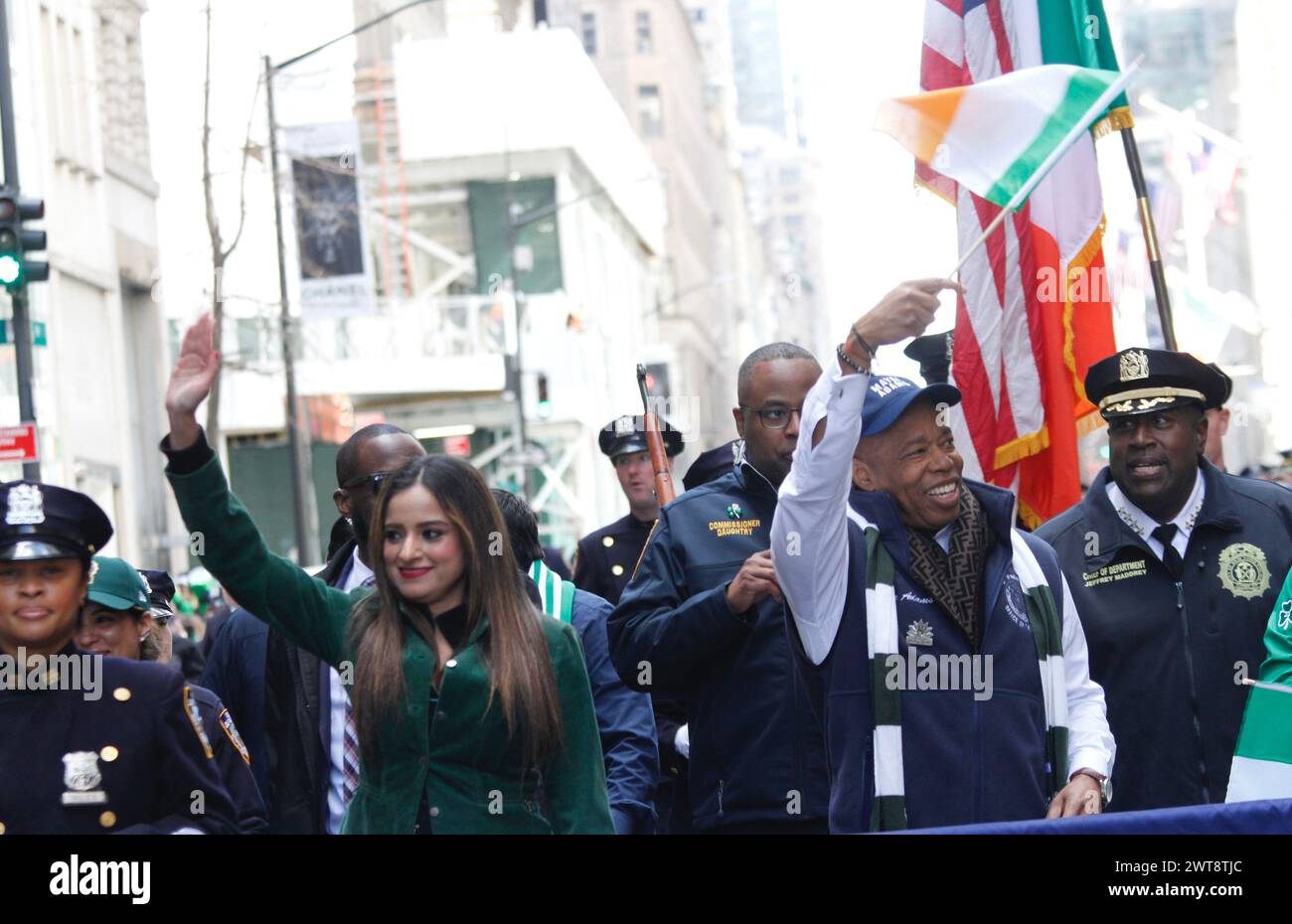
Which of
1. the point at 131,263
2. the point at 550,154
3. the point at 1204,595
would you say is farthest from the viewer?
the point at 550,154

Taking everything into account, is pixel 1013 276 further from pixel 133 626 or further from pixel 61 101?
pixel 61 101

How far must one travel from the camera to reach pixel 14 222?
15.9m

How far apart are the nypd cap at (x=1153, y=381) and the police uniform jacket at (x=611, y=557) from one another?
313 cm

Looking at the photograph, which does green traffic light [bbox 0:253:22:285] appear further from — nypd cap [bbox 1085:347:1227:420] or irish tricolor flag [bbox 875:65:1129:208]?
nypd cap [bbox 1085:347:1227:420]

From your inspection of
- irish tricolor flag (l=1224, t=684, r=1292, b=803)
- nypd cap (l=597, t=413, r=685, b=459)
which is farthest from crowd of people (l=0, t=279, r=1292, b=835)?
nypd cap (l=597, t=413, r=685, b=459)

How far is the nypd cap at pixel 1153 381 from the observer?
263 inches

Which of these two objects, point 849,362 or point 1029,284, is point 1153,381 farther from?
point 849,362

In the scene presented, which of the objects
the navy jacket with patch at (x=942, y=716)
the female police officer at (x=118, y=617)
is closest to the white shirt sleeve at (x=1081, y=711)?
the navy jacket with patch at (x=942, y=716)

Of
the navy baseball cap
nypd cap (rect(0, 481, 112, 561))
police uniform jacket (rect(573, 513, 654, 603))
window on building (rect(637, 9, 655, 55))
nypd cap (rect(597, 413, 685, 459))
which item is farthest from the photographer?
window on building (rect(637, 9, 655, 55))

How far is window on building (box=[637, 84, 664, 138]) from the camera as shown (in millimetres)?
95688

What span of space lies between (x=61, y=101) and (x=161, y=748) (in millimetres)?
27182

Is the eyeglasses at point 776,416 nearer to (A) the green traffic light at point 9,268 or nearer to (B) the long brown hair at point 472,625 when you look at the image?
(B) the long brown hair at point 472,625

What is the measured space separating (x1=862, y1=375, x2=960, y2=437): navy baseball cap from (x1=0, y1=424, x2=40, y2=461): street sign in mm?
12082
